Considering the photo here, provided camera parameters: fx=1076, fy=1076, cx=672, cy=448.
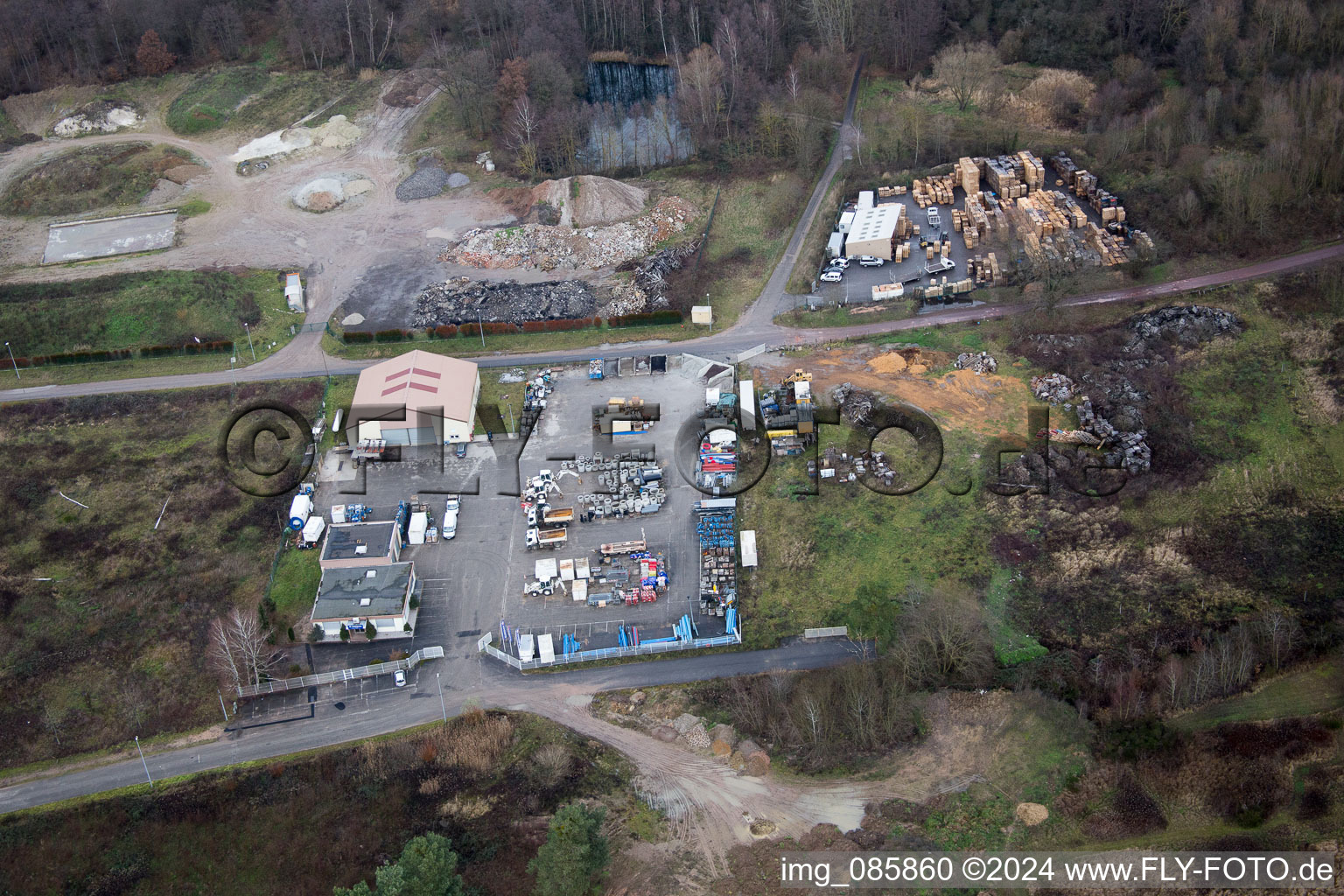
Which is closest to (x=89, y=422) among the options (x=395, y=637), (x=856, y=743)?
(x=395, y=637)

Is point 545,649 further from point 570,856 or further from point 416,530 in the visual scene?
point 570,856

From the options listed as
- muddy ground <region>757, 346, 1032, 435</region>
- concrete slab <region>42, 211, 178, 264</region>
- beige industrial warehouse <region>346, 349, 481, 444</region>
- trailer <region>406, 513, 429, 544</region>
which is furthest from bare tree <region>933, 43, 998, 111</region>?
concrete slab <region>42, 211, 178, 264</region>

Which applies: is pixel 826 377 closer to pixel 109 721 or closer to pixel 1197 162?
pixel 1197 162

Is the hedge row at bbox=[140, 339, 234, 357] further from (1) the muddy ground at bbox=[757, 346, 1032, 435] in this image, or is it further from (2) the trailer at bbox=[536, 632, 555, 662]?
(1) the muddy ground at bbox=[757, 346, 1032, 435]

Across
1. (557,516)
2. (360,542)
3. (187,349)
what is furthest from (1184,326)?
(187,349)

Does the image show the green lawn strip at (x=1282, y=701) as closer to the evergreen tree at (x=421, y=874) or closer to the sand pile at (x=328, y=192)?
the evergreen tree at (x=421, y=874)

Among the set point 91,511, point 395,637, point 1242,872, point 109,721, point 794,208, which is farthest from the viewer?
point 794,208
